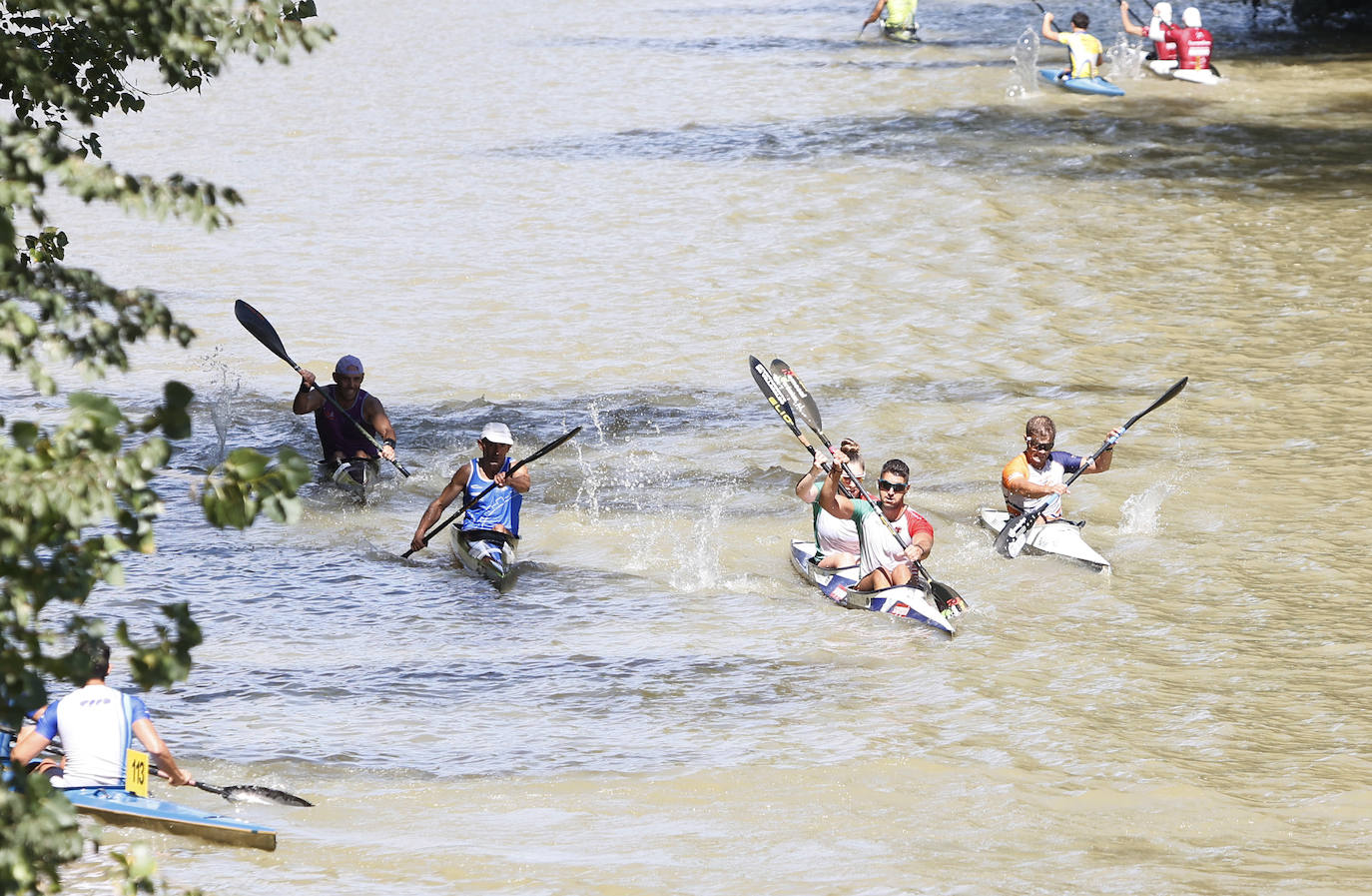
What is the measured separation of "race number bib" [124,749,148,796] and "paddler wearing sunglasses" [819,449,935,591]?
5.60 meters

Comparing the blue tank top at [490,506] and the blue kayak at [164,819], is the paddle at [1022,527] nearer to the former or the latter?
the blue tank top at [490,506]

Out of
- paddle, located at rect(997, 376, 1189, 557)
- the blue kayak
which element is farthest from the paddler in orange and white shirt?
the blue kayak

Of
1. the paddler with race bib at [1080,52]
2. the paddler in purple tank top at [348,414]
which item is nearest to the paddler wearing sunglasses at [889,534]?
the paddler in purple tank top at [348,414]

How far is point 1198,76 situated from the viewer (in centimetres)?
3269

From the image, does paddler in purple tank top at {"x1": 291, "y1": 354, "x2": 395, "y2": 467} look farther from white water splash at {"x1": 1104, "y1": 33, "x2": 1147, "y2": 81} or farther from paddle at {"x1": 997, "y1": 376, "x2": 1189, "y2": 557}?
white water splash at {"x1": 1104, "y1": 33, "x2": 1147, "y2": 81}

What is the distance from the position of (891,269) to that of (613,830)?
585 inches

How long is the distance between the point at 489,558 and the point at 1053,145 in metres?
19.6

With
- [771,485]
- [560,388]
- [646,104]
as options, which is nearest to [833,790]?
[771,485]

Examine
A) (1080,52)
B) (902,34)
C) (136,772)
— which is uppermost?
(902,34)

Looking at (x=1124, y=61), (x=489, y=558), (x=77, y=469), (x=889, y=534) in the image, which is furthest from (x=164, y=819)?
(x=1124, y=61)

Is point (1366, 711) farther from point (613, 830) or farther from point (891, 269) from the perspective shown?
point (891, 269)

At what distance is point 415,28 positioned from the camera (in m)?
47.6

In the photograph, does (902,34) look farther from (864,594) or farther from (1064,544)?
(864,594)

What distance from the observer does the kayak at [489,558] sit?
12672 millimetres
